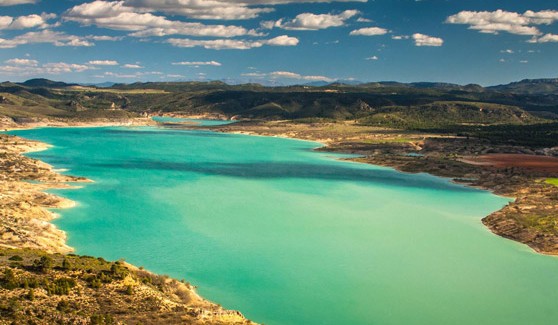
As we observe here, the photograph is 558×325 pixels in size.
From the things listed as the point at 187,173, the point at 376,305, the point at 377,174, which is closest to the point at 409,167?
the point at 377,174

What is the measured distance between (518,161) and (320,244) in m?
78.8

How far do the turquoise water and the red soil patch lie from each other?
2189cm

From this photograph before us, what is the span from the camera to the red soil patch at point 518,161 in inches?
4067

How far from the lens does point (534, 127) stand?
180 meters

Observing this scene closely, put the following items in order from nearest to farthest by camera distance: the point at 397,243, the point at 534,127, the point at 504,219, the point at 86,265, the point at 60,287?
the point at 60,287
the point at 86,265
the point at 397,243
the point at 504,219
the point at 534,127

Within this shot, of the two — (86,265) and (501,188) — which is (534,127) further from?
(86,265)

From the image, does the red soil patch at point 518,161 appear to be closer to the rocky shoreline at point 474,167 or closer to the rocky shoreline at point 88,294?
the rocky shoreline at point 474,167

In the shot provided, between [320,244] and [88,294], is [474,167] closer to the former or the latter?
[320,244]

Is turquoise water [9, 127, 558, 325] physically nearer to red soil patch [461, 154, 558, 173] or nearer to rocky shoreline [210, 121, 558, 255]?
rocky shoreline [210, 121, 558, 255]

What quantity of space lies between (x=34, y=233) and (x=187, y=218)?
680 inches

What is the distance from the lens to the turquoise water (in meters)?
36.1

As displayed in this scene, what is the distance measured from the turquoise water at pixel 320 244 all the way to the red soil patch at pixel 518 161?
21.9m

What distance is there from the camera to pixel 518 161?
11312cm

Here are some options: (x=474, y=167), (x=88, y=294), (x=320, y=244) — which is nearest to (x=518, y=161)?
(x=474, y=167)
